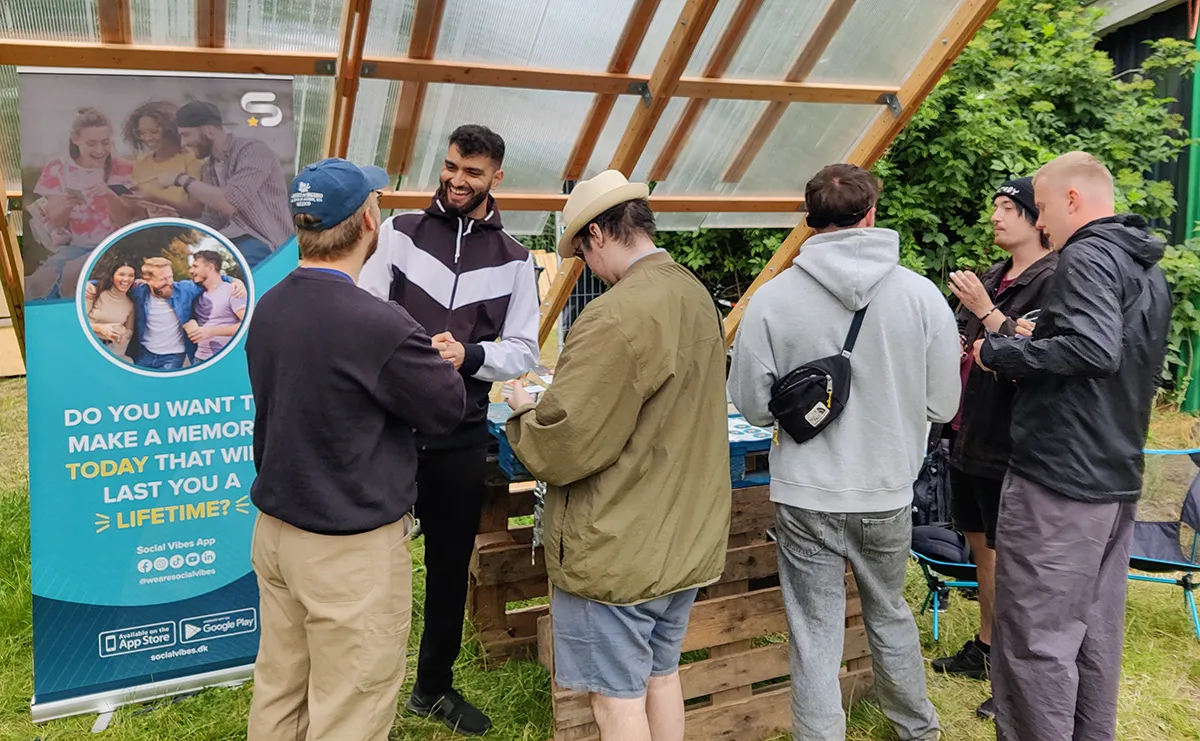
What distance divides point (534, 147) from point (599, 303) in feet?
8.09

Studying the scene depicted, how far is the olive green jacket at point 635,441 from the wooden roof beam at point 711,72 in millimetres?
1925

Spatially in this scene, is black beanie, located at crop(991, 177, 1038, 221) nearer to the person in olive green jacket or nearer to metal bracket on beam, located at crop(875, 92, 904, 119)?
metal bracket on beam, located at crop(875, 92, 904, 119)

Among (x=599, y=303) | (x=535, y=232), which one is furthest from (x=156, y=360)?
(x=535, y=232)

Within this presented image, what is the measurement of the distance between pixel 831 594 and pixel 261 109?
8.79 feet

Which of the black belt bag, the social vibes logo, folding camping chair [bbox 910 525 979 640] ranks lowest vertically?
folding camping chair [bbox 910 525 979 640]

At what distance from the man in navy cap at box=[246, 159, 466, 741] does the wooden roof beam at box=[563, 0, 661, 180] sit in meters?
1.91

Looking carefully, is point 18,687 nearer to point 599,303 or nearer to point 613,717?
point 613,717

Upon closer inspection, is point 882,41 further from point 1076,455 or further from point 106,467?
point 106,467

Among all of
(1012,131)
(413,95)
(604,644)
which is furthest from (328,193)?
(1012,131)

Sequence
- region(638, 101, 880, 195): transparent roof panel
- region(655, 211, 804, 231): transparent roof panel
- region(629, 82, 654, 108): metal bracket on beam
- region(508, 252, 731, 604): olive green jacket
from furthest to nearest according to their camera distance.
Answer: region(655, 211, 804, 231): transparent roof panel, region(638, 101, 880, 195): transparent roof panel, region(629, 82, 654, 108): metal bracket on beam, region(508, 252, 731, 604): olive green jacket

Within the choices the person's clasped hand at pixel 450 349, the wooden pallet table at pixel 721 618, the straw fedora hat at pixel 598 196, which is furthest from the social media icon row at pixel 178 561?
the straw fedora hat at pixel 598 196

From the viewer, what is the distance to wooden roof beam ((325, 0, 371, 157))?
3.20 metres

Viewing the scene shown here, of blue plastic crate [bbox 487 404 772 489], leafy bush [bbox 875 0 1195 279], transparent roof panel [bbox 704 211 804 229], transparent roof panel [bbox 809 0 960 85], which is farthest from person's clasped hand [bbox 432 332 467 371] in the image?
leafy bush [bbox 875 0 1195 279]

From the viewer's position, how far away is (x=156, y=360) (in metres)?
3.08
